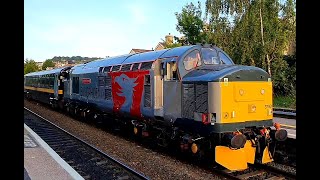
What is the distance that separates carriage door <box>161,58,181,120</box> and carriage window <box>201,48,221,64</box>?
0.89 meters

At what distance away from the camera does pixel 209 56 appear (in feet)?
32.3

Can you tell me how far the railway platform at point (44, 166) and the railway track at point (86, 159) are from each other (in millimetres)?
644

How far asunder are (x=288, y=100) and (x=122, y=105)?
65.7ft

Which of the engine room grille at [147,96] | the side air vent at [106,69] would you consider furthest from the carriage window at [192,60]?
Result: the side air vent at [106,69]

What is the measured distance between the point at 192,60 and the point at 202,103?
163cm

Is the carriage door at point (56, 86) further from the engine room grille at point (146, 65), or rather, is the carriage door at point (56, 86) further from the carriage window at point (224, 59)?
the carriage window at point (224, 59)

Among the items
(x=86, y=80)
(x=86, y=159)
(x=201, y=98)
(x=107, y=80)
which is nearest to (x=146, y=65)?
(x=201, y=98)

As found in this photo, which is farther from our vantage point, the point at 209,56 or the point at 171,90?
the point at 209,56

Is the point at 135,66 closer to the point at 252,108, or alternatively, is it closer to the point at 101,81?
the point at 101,81

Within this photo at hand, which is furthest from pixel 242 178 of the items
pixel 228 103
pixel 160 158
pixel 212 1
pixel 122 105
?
pixel 212 1
